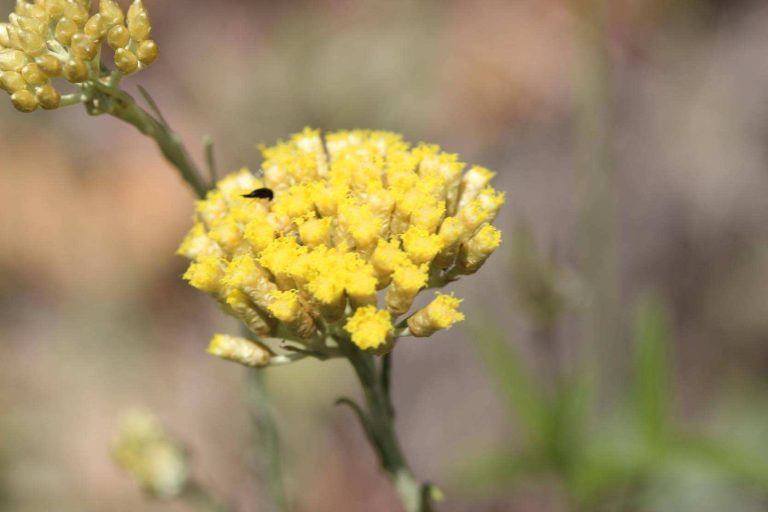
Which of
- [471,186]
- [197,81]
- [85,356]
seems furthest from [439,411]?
[197,81]

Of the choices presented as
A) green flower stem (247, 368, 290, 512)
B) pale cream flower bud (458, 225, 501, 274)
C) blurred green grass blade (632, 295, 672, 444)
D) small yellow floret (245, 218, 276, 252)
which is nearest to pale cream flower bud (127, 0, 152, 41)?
small yellow floret (245, 218, 276, 252)

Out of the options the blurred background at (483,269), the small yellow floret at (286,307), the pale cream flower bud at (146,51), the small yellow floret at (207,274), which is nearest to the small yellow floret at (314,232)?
the small yellow floret at (286,307)

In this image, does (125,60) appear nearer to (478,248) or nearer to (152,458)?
(478,248)

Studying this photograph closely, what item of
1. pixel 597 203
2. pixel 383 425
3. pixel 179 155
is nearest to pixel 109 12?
pixel 179 155

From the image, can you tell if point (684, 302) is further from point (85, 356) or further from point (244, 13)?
point (244, 13)

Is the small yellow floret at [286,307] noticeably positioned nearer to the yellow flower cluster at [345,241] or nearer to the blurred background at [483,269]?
the yellow flower cluster at [345,241]

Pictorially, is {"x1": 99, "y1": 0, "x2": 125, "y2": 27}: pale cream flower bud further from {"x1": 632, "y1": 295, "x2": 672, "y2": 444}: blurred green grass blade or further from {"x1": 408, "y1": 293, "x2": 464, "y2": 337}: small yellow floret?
{"x1": 632, "y1": 295, "x2": 672, "y2": 444}: blurred green grass blade
